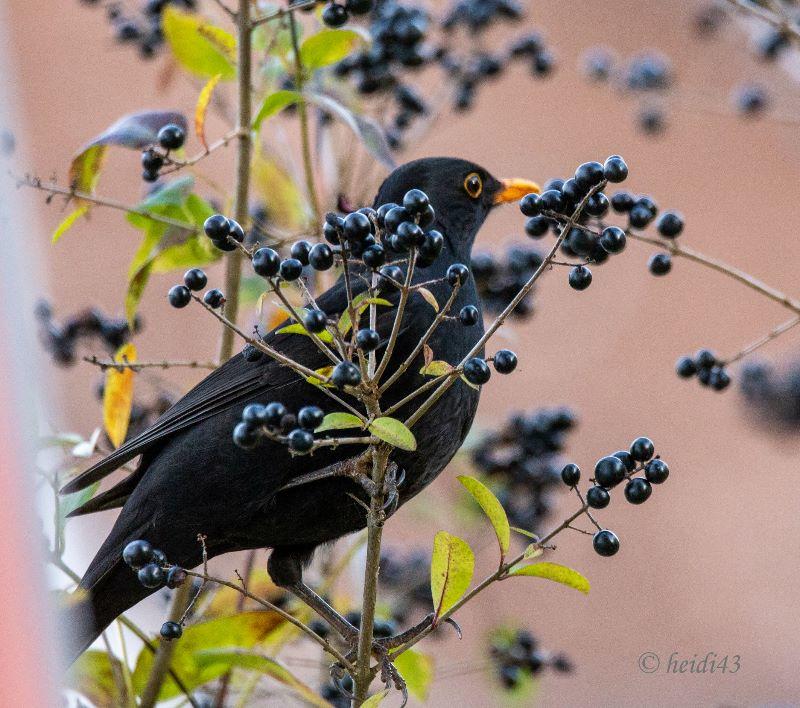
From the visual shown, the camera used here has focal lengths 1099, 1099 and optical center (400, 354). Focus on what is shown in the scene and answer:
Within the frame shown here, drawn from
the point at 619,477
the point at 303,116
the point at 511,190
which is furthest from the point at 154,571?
the point at 511,190

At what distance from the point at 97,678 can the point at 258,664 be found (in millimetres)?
366

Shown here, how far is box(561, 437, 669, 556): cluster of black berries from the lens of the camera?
1794 mm

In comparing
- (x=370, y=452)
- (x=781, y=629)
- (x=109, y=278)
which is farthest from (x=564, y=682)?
(x=370, y=452)

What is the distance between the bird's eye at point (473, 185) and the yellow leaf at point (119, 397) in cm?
105

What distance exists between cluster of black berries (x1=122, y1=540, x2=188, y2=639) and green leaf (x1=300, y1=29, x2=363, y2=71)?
4.20ft

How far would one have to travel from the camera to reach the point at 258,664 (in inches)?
90.7

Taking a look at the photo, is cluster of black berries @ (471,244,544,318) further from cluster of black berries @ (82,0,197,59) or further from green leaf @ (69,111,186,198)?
cluster of black berries @ (82,0,197,59)

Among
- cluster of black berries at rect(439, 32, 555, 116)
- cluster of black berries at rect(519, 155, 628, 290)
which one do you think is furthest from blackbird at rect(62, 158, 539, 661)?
cluster of black berries at rect(439, 32, 555, 116)

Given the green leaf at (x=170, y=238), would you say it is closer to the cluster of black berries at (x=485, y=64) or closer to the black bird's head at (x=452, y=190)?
the black bird's head at (x=452, y=190)

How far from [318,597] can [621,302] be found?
4125 millimetres

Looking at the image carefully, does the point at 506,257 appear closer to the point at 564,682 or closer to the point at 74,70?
the point at 564,682

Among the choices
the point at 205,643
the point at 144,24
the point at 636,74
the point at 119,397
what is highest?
the point at 636,74

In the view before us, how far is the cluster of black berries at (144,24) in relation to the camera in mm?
3174

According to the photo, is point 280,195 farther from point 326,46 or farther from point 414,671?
point 414,671
